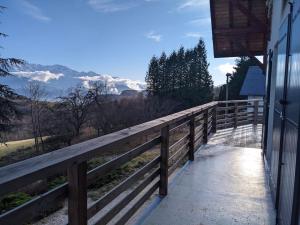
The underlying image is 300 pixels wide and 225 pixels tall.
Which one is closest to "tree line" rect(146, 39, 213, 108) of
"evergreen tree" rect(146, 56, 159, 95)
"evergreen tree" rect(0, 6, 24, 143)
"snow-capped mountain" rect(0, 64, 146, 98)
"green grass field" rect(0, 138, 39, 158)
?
"evergreen tree" rect(146, 56, 159, 95)

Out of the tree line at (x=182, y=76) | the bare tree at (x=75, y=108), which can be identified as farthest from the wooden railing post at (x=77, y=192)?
the tree line at (x=182, y=76)

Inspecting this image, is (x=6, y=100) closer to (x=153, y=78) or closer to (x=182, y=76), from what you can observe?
(x=153, y=78)

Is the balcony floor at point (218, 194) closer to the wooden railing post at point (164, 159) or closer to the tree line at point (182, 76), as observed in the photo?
the wooden railing post at point (164, 159)

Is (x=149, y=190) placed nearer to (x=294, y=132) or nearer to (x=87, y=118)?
(x=294, y=132)

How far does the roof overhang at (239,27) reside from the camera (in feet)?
23.2

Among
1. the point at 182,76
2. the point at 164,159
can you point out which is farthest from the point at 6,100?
the point at 182,76

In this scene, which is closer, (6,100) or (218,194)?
(218,194)

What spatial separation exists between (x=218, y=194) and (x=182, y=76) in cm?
3446

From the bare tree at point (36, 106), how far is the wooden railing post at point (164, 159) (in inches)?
923

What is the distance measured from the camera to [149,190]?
10.1 feet

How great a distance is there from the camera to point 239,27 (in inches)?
309

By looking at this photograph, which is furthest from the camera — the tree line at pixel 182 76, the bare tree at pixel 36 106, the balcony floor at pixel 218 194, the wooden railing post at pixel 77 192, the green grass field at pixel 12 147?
the tree line at pixel 182 76

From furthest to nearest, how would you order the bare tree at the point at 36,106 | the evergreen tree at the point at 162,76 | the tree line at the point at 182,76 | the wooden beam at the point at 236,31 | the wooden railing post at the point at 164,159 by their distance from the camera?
the evergreen tree at the point at 162,76 < the tree line at the point at 182,76 < the bare tree at the point at 36,106 < the wooden beam at the point at 236,31 < the wooden railing post at the point at 164,159

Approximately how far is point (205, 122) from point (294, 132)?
4.40 meters
